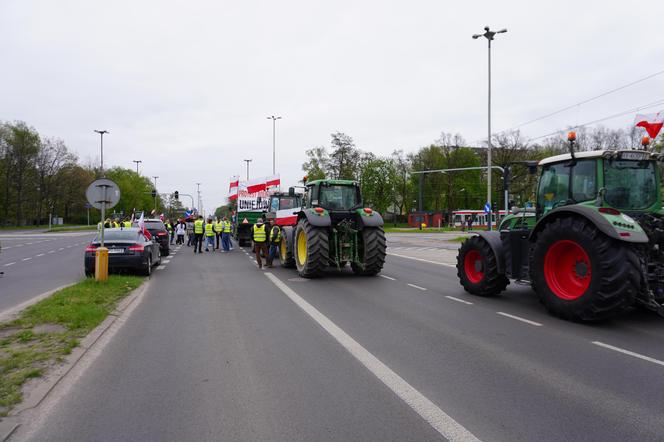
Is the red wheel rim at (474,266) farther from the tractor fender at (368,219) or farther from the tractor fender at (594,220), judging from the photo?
the tractor fender at (368,219)

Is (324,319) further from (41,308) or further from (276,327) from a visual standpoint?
(41,308)

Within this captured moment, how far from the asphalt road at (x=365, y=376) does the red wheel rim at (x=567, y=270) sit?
0.50 meters

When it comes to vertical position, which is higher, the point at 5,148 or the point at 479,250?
the point at 5,148

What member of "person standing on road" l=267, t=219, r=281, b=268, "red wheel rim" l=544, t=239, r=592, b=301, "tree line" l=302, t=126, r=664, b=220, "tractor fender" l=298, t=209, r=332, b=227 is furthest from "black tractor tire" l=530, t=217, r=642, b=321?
"tree line" l=302, t=126, r=664, b=220

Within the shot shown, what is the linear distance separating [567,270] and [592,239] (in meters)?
0.81

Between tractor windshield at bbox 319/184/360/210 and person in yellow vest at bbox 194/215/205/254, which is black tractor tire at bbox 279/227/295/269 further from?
person in yellow vest at bbox 194/215/205/254

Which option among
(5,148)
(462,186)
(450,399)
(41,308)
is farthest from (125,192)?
(450,399)

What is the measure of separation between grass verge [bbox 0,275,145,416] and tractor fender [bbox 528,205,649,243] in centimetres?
672

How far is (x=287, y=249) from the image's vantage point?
48.3ft

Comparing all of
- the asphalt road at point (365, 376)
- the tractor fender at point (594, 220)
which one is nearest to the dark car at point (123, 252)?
the asphalt road at point (365, 376)

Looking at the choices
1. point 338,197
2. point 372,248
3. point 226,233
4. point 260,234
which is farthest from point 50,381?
point 226,233

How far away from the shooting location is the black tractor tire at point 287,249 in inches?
571

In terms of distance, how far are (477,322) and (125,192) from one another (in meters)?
92.6

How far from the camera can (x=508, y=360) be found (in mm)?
5207
